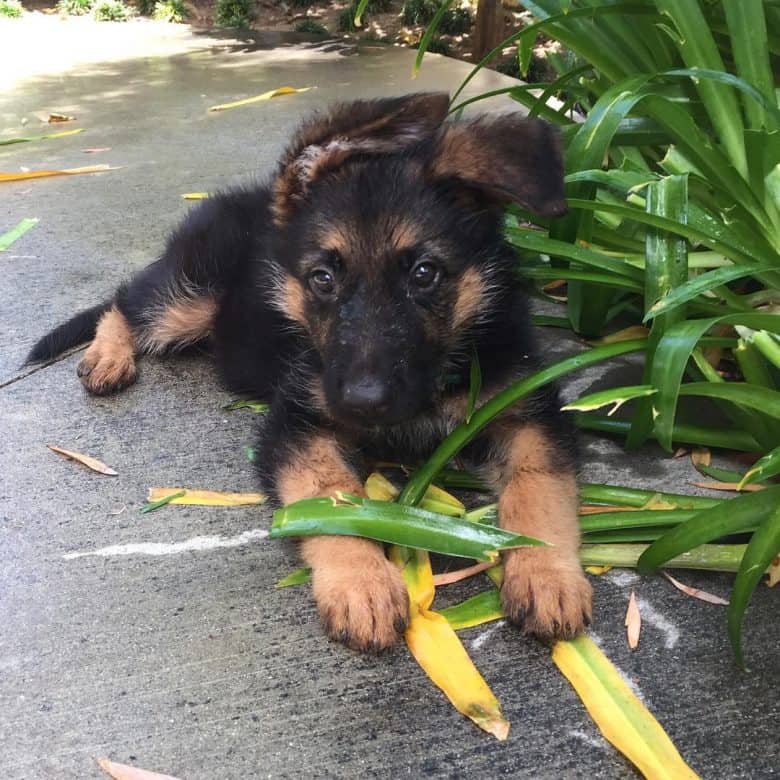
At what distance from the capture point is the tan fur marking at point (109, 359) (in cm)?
314

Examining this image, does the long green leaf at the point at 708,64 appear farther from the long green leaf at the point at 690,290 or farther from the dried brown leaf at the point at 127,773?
the dried brown leaf at the point at 127,773

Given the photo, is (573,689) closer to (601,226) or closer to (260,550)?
(260,550)

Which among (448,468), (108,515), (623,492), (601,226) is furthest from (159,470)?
(601,226)

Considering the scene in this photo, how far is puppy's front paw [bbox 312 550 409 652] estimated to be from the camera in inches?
74.2

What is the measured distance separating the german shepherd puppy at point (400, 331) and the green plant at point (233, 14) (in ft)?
37.0

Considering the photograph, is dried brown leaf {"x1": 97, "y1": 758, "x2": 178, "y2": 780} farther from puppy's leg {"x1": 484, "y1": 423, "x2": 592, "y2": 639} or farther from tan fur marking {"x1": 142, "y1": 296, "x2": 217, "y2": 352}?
tan fur marking {"x1": 142, "y1": 296, "x2": 217, "y2": 352}

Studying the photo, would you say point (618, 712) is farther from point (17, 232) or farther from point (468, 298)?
point (17, 232)

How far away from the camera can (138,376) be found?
3289 mm

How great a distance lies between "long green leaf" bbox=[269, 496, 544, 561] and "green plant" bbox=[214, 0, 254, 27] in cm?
1228

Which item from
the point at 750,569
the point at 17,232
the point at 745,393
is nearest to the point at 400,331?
the point at 745,393

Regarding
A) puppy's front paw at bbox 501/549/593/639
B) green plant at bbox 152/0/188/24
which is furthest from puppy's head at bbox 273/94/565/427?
green plant at bbox 152/0/188/24

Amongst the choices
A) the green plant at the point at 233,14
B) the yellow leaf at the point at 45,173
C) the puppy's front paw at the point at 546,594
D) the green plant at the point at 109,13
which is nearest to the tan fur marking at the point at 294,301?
the puppy's front paw at the point at 546,594

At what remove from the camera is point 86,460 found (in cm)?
272

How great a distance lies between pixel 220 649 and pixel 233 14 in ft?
41.9
